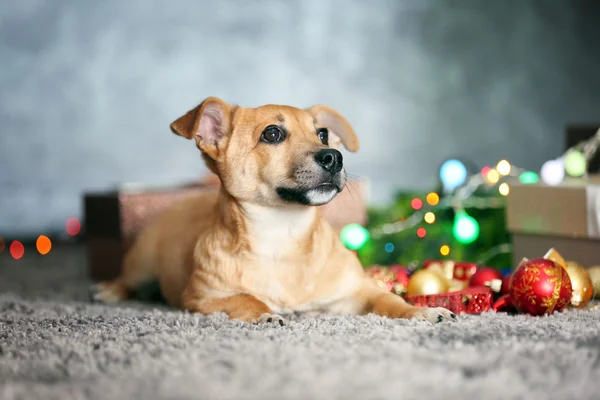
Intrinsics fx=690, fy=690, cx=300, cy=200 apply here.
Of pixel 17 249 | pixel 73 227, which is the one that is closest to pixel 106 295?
pixel 17 249

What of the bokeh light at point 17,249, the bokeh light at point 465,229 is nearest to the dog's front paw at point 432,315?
the bokeh light at point 465,229

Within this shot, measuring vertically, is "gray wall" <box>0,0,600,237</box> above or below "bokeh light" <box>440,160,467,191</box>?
above

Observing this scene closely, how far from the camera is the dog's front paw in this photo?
205 cm

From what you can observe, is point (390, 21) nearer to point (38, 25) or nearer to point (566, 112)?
point (566, 112)

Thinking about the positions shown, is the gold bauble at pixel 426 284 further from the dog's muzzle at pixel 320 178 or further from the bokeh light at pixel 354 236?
the bokeh light at pixel 354 236

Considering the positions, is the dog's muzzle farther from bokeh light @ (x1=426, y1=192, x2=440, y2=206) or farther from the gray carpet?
bokeh light @ (x1=426, y1=192, x2=440, y2=206)

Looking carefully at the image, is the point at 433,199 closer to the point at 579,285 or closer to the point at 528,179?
the point at 528,179

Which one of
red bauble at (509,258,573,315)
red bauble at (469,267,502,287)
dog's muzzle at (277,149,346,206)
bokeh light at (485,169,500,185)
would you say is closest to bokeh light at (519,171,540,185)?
bokeh light at (485,169,500,185)

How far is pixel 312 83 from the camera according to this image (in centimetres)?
629

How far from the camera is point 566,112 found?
6.25 meters

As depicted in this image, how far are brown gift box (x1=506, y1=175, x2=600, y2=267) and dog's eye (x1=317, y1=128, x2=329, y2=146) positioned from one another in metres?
0.98

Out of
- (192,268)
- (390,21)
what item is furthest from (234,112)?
(390,21)

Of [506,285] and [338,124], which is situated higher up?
[338,124]

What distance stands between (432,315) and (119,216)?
2.26 meters
